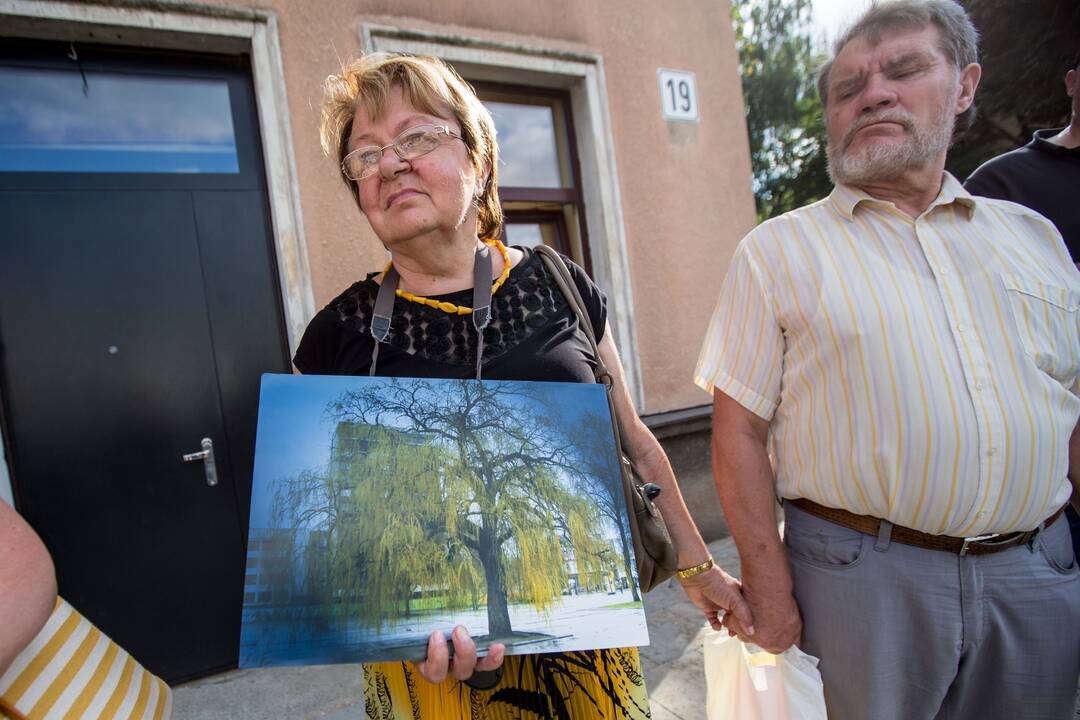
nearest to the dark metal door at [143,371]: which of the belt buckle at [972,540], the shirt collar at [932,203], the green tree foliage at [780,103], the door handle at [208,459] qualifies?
the door handle at [208,459]

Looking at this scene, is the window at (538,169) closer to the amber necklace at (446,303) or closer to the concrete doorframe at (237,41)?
the concrete doorframe at (237,41)

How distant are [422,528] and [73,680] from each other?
0.52 m

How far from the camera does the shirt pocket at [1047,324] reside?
1.38 metres

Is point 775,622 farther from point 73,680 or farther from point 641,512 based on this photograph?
point 73,680

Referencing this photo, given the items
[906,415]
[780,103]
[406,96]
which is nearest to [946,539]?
[906,415]

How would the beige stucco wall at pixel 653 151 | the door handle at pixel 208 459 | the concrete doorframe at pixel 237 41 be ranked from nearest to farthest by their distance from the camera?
the concrete doorframe at pixel 237 41
the door handle at pixel 208 459
the beige stucco wall at pixel 653 151

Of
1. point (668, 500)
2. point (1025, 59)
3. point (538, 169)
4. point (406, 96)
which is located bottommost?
point (668, 500)

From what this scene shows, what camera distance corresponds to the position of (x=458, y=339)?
1.28m

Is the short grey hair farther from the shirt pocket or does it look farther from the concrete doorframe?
the concrete doorframe

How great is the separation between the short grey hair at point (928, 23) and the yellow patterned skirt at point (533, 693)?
1620 millimetres

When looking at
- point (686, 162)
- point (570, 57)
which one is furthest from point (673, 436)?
point (570, 57)

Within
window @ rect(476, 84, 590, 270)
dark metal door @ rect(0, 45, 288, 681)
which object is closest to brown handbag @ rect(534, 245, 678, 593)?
dark metal door @ rect(0, 45, 288, 681)

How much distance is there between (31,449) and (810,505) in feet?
10.3

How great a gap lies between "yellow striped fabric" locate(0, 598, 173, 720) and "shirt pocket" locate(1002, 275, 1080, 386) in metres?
1.83
